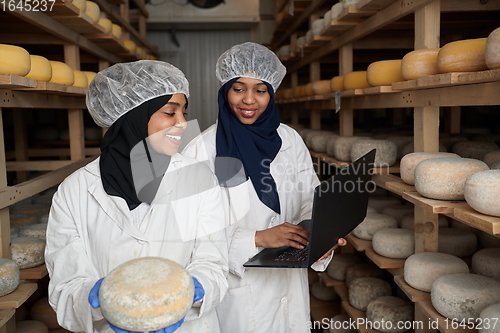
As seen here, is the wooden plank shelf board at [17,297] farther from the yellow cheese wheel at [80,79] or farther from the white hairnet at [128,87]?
the yellow cheese wheel at [80,79]

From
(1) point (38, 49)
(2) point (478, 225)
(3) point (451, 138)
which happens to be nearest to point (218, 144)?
(2) point (478, 225)

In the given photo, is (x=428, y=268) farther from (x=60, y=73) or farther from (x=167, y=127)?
(x=60, y=73)

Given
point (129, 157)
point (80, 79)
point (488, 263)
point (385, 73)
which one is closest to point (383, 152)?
point (385, 73)

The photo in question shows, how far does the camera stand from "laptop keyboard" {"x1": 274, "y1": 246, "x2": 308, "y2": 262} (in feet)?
5.17

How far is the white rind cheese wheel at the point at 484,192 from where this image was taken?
122 centimetres

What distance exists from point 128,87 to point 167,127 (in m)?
0.17

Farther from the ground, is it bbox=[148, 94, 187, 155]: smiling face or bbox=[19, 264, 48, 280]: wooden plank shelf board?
bbox=[148, 94, 187, 155]: smiling face

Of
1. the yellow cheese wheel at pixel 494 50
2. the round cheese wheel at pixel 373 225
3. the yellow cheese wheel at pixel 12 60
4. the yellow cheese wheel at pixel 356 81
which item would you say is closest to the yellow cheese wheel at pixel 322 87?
the yellow cheese wheel at pixel 356 81

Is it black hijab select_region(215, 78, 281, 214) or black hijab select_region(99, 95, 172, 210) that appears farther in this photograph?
black hijab select_region(215, 78, 281, 214)

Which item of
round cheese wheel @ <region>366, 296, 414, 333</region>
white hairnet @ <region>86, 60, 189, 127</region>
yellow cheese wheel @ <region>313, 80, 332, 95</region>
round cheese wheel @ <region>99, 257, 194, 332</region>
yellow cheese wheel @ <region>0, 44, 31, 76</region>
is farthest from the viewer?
yellow cheese wheel @ <region>313, 80, 332, 95</region>

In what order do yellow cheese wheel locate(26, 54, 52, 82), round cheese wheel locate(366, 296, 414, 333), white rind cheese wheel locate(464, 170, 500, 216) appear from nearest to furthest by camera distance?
white rind cheese wheel locate(464, 170, 500, 216)
yellow cheese wheel locate(26, 54, 52, 82)
round cheese wheel locate(366, 296, 414, 333)

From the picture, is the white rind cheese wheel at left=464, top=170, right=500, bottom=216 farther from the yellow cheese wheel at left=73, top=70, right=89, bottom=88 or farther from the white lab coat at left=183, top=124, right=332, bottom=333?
the yellow cheese wheel at left=73, top=70, right=89, bottom=88

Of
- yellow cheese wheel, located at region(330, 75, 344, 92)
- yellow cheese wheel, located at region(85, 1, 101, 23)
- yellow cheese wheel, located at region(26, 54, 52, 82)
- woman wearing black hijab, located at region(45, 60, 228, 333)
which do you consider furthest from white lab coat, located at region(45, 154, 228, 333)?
yellow cheese wheel, located at region(85, 1, 101, 23)

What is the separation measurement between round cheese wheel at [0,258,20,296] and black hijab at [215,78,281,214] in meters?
0.94
